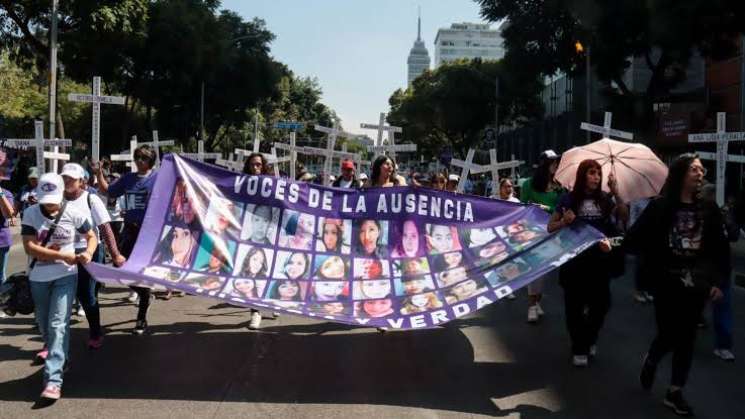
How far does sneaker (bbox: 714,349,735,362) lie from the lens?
6652mm

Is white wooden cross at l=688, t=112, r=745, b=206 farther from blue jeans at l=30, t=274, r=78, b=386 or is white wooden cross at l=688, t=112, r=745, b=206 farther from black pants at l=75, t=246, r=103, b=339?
blue jeans at l=30, t=274, r=78, b=386

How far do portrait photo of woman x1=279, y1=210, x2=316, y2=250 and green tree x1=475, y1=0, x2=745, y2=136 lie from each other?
11.8 metres

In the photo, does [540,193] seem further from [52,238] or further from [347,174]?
[52,238]

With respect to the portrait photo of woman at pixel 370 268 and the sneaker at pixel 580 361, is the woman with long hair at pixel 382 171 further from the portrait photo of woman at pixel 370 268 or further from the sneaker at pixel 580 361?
the sneaker at pixel 580 361

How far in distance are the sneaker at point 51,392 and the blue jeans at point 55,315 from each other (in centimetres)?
3

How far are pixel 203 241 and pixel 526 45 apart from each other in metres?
28.7

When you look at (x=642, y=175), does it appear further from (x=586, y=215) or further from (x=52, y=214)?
(x=52, y=214)

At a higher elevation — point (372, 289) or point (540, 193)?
point (540, 193)

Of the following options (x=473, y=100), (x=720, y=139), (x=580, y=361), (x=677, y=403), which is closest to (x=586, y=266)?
(x=580, y=361)

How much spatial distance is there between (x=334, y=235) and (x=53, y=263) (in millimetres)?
2421

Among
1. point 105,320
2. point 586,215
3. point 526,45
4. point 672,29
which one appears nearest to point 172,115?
point 526,45

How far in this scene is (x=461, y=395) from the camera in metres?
5.47

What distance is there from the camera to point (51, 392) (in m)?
5.11

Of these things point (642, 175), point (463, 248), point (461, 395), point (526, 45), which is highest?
point (526, 45)
